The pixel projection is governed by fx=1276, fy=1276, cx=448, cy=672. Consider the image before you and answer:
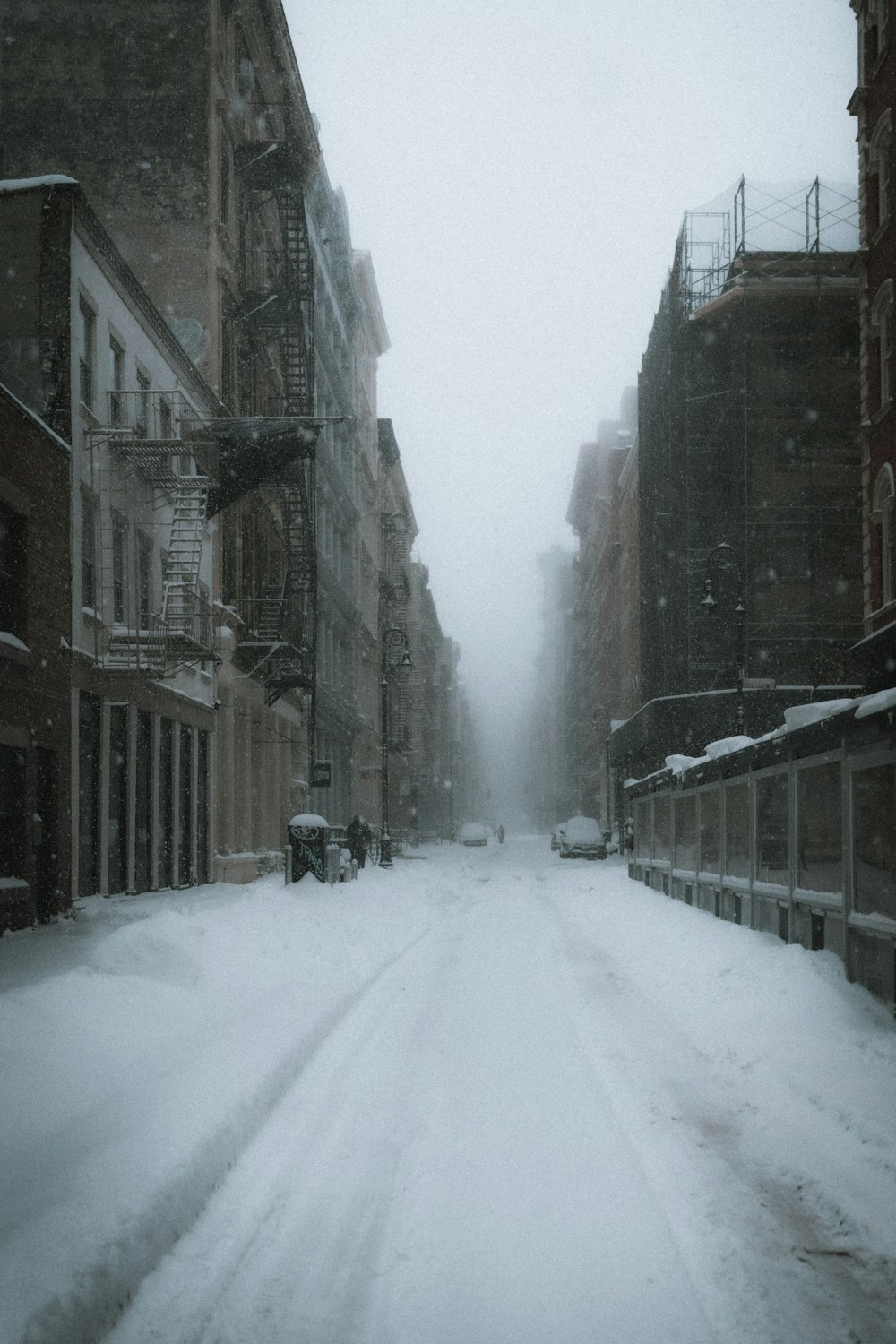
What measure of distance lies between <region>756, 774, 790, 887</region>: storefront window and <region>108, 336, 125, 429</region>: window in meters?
13.5

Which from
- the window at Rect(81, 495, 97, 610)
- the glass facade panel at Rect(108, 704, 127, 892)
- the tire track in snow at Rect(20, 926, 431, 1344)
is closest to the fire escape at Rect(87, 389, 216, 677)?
the window at Rect(81, 495, 97, 610)

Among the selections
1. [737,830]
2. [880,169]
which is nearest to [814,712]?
[737,830]

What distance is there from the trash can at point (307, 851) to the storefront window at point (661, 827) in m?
6.77

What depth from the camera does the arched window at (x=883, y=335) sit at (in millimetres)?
24000

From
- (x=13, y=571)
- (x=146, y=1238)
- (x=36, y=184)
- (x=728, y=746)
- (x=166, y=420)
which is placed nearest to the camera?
(x=146, y=1238)

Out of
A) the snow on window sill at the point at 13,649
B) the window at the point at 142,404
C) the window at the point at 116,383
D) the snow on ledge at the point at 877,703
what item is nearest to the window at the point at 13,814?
the snow on window sill at the point at 13,649

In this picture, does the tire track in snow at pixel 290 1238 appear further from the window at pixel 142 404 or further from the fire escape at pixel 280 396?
the fire escape at pixel 280 396

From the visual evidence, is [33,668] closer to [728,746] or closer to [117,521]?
[117,521]

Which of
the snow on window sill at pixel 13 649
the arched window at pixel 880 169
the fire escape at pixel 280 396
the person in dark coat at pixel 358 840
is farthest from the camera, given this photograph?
the person in dark coat at pixel 358 840

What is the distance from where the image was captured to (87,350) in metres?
21.1

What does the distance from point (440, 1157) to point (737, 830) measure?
9950 millimetres

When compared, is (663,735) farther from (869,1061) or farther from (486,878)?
(869,1061)

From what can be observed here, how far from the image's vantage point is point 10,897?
16609 millimetres

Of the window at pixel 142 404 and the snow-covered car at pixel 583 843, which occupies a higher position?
the window at pixel 142 404
